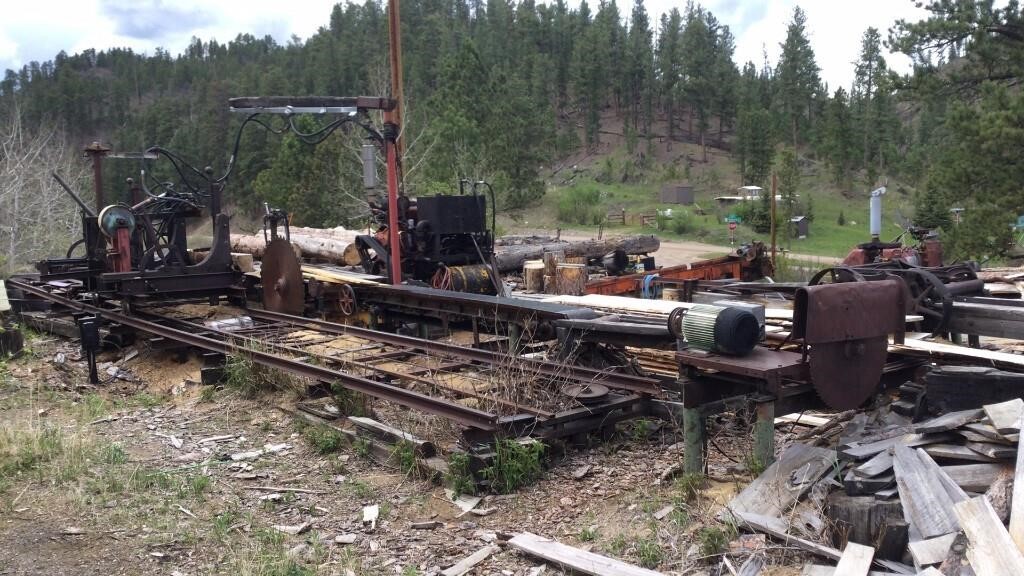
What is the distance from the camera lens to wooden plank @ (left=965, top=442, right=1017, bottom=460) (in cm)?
390

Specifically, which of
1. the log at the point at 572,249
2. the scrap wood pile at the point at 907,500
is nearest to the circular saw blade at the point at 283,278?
the log at the point at 572,249

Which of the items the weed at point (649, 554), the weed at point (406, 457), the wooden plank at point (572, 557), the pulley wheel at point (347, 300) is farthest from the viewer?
the pulley wheel at point (347, 300)

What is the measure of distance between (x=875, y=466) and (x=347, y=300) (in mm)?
8009

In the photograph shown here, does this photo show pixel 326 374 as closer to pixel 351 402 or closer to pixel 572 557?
pixel 351 402

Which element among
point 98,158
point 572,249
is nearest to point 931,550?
point 98,158

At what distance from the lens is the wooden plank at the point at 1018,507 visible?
3.34 m

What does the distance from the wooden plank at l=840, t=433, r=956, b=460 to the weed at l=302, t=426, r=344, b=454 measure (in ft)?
12.4

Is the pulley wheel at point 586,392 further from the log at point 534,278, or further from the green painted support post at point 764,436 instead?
the log at point 534,278

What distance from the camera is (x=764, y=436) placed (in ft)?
16.0

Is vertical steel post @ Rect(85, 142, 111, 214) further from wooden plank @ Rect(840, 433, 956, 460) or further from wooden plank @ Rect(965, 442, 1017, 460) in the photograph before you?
wooden plank @ Rect(965, 442, 1017, 460)

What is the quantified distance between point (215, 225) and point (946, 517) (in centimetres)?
1006

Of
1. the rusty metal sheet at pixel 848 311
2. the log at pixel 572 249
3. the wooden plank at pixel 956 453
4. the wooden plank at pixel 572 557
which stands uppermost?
the rusty metal sheet at pixel 848 311

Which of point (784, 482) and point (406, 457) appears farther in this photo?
point (406, 457)

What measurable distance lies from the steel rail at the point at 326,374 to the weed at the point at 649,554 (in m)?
1.55
